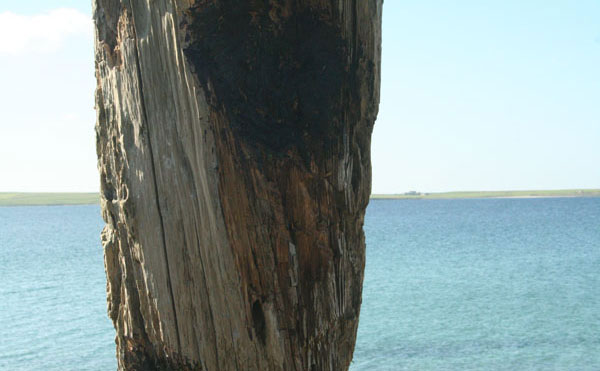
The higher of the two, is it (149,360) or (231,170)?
(231,170)

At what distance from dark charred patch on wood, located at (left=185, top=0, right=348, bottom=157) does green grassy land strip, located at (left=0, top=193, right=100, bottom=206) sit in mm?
174860

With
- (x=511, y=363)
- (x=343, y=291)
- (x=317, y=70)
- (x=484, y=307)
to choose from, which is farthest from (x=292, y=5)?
(x=484, y=307)

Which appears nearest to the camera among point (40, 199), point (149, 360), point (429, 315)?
point (149, 360)

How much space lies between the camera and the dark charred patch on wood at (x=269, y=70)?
6.75 feet

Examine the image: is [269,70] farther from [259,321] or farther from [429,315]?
[429,315]

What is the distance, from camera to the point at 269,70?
2111 mm

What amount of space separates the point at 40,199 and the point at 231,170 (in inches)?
7614

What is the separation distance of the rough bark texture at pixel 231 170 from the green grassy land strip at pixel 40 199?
6876 inches

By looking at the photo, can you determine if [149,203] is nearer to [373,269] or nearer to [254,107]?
[254,107]

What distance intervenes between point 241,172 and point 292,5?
24.8 inches

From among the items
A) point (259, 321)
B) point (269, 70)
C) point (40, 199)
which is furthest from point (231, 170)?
point (40, 199)

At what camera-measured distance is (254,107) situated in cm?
211

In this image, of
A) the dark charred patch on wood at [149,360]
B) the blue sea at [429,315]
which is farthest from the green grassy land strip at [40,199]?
the dark charred patch on wood at [149,360]

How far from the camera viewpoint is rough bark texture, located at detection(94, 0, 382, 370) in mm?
2070
